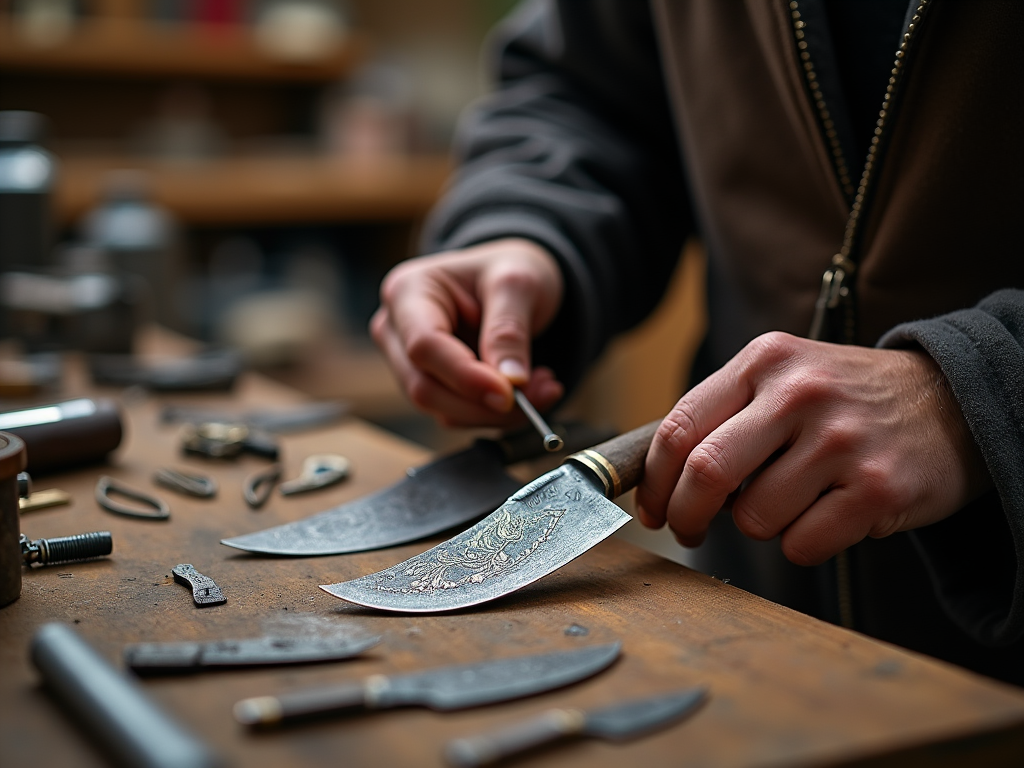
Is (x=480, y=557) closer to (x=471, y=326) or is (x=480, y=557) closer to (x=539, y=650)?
(x=539, y=650)

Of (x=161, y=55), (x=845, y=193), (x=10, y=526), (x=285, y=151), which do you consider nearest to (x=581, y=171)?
(x=845, y=193)

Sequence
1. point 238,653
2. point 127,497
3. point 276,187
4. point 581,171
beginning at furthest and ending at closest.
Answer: point 276,187
point 581,171
point 127,497
point 238,653

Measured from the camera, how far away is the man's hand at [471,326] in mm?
1042

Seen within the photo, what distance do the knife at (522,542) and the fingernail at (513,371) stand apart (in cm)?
19

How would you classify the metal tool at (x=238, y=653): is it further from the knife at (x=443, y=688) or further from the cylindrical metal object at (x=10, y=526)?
the cylindrical metal object at (x=10, y=526)

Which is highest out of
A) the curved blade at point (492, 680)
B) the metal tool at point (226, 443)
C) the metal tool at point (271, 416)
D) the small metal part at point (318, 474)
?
the curved blade at point (492, 680)

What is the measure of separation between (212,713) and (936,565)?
633 mm

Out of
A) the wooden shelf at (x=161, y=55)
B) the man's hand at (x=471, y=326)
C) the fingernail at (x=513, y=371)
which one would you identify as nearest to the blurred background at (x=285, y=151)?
the wooden shelf at (x=161, y=55)

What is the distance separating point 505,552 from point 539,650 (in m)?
0.14

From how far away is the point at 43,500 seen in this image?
3.39ft

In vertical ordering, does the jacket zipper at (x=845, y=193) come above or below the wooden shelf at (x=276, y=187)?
above

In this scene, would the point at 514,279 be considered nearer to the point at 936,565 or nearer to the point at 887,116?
the point at 887,116

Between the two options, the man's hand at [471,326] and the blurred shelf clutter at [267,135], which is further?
the blurred shelf clutter at [267,135]

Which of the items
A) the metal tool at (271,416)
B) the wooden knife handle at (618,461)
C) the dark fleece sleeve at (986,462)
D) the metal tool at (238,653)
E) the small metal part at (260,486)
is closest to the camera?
the metal tool at (238,653)
